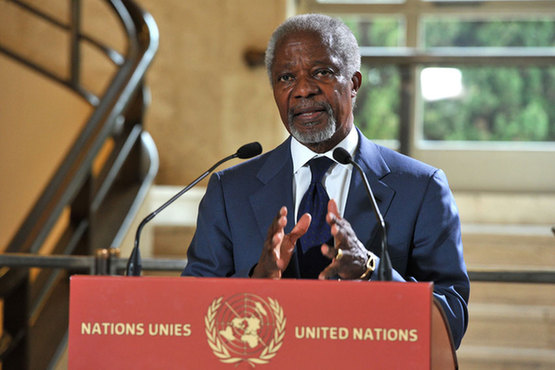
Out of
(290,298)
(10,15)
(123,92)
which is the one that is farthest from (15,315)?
(10,15)

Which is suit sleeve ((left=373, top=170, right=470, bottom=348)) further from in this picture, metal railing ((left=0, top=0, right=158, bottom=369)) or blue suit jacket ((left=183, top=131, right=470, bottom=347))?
metal railing ((left=0, top=0, right=158, bottom=369))

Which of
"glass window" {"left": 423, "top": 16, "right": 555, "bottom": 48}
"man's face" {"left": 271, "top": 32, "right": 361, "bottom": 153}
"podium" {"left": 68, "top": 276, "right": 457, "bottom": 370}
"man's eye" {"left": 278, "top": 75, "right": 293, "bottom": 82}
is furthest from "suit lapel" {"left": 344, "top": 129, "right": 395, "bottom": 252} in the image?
"glass window" {"left": 423, "top": 16, "right": 555, "bottom": 48}

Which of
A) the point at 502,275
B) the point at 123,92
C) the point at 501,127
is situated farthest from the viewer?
the point at 501,127

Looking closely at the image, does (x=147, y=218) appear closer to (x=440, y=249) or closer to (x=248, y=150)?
(x=248, y=150)

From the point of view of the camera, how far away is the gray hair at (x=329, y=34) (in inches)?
59.3

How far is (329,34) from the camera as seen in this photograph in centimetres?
151

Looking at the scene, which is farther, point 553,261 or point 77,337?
point 553,261

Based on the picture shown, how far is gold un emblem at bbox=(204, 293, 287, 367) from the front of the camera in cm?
105

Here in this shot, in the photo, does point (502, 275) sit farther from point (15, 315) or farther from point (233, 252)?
point (15, 315)

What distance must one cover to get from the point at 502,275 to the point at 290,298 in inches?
55.1

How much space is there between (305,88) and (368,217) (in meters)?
0.28

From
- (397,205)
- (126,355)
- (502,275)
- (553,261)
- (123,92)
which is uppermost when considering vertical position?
(123,92)

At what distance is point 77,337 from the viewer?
1085 millimetres

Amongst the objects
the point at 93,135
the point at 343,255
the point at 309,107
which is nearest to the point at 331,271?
the point at 343,255
